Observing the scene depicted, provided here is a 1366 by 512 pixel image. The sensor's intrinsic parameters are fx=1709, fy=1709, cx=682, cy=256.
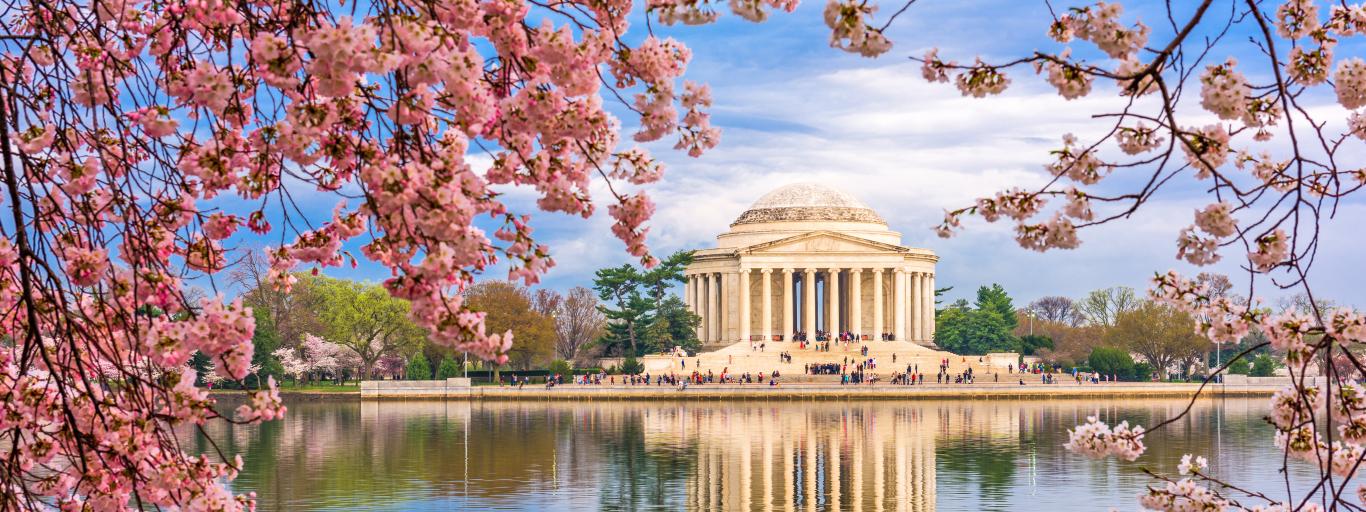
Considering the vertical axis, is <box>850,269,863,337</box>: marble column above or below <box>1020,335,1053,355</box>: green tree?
above

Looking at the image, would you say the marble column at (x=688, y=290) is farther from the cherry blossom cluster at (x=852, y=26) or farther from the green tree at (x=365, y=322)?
the cherry blossom cluster at (x=852, y=26)

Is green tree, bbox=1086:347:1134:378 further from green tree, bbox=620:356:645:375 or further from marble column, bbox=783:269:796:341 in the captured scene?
green tree, bbox=620:356:645:375

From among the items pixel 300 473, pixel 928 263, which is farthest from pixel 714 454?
pixel 928 263

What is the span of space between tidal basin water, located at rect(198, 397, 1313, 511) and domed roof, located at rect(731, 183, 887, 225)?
4992 cm

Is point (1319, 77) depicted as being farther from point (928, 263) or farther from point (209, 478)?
point (928, 263)

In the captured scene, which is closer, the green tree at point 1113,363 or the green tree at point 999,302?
the green tree at point 1113,363

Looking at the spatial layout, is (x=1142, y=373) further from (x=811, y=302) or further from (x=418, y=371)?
(x=418, y=371)

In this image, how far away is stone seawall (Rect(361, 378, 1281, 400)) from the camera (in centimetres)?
8625

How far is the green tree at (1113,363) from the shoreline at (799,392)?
12.3m

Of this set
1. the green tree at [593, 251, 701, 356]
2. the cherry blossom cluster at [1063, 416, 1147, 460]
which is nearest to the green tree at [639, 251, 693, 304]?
the green tree at [593, 251, 701, 356]

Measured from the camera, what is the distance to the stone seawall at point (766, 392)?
86.2 m

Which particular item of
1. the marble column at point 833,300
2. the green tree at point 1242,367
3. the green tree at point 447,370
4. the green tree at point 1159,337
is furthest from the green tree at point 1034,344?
the green tree at point 447,370

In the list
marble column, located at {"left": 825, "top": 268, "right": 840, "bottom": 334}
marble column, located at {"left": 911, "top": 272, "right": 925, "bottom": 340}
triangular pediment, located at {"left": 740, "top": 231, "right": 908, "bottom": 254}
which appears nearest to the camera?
triangular pediment, located at {"left": 740, "top": 231, "right": 908, "bottom": 254}

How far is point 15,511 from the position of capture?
962cm
